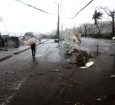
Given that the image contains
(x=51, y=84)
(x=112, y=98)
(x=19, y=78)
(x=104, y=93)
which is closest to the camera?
(x=112, y=98)

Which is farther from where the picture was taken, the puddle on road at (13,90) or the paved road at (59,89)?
the puddle on road at (13,90)

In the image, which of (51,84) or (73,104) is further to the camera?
(51,84)

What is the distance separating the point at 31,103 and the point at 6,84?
3364mm

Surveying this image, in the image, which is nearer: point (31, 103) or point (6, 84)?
point (31, 103)

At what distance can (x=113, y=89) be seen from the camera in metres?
9.24

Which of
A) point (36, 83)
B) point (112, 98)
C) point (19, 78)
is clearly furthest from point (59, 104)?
point (19, 78)

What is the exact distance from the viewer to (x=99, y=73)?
12820mm

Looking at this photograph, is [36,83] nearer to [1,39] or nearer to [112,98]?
[112,98]

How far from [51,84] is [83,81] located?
1.40 metres

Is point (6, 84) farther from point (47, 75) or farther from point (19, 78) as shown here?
point (47, 75)

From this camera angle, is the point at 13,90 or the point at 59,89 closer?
the point at 59,89

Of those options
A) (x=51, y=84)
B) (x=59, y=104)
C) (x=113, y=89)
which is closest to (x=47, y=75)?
(x=51, y=84)

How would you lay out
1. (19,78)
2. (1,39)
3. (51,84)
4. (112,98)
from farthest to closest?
(1,39)
(19,78)
(51,84)
(112,98)

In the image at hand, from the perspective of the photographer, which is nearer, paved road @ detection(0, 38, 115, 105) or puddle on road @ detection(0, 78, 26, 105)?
paved road @ detection(0, 38, 115, 105)
